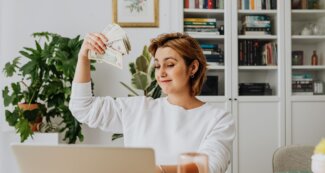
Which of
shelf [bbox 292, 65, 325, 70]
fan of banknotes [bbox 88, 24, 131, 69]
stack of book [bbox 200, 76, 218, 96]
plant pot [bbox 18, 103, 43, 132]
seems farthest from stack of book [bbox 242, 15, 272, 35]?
fan of banknotes [bbox 88, 24, 131, 69]

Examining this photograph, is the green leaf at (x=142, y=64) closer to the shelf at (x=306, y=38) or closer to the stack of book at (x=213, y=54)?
the stack of book at (x=213, y=54)

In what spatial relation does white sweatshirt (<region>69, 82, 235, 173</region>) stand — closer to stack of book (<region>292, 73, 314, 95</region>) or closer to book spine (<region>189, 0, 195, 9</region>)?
book spine (<region>189, 0, 195, 9</region>)

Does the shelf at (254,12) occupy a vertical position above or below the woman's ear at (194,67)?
above

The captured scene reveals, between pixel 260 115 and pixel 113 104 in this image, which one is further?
pixel 260 115

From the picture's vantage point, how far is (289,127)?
3.22 metres

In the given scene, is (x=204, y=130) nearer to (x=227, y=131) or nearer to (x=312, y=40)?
(x=227, y=131)

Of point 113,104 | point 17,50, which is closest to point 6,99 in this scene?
point 17,50

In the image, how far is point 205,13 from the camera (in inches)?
130

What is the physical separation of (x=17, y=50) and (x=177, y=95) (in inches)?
95.0

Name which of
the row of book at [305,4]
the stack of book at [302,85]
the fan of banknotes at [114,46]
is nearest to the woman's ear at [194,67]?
the fan of banknotes at [114,46]

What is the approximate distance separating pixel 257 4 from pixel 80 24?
1678mm

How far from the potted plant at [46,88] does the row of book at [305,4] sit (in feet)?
6.55

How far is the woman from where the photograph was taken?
1282 mm

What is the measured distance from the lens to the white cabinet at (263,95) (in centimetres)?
319
